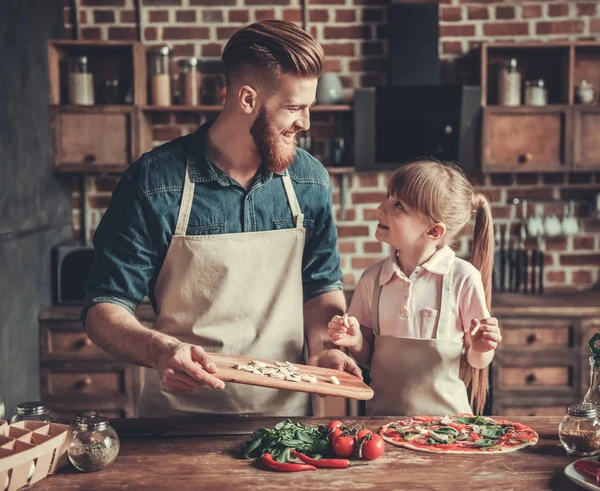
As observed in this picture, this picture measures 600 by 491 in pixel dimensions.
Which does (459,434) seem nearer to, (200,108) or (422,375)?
(422,375)

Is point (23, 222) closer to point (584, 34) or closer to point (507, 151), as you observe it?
point (507, 151)

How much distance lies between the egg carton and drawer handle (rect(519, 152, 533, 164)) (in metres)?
2.82

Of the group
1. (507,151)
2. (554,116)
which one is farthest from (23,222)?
(554,116)

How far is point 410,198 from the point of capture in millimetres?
2059

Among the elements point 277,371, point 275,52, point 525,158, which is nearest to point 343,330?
point 277,371

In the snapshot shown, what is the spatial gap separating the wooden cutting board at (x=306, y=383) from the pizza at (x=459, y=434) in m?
0.12

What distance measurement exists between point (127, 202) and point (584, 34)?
2936mm

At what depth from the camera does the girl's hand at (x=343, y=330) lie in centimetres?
186

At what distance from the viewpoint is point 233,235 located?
1977 mm

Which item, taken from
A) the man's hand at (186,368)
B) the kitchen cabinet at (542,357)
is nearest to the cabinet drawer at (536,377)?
the kitchen cabinet at (542,357)

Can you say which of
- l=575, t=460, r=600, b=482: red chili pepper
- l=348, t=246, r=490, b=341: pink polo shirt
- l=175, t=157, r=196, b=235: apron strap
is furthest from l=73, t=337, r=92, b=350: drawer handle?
l=575, t=460, r=600, b=482: red chili pepper

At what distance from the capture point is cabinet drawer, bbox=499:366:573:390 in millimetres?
3441

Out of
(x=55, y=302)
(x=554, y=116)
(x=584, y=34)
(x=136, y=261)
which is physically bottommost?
(x=55, y=302)

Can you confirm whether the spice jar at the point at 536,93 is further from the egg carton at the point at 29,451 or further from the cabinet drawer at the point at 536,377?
the egg carton at the point at 29,451
